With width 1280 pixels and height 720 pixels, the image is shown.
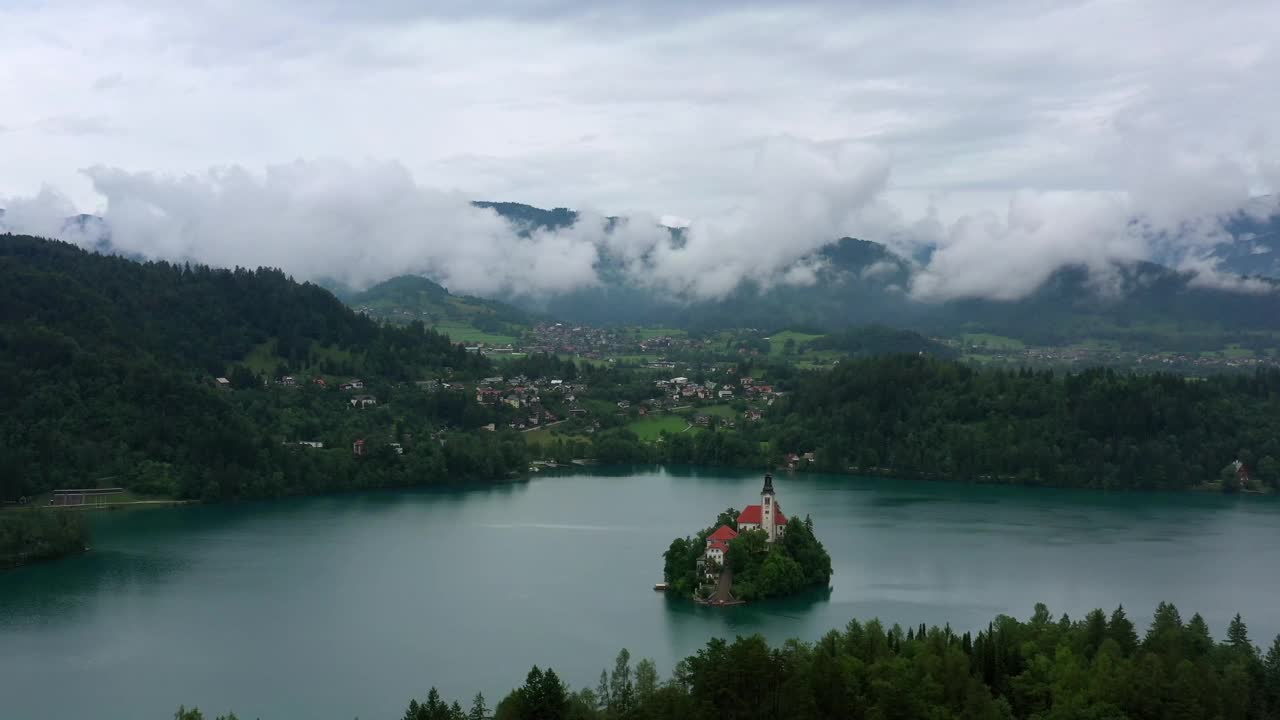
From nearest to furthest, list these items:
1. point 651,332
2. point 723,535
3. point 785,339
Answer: point 723,535 → point 785,339 → point 651,332

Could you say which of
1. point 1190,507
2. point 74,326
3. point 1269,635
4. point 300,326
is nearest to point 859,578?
point 1269,635

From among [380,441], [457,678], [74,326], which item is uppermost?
[74,326]

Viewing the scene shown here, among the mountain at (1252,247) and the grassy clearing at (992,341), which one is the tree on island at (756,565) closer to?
the grassy clearing at (992,341)

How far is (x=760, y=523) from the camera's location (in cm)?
3028

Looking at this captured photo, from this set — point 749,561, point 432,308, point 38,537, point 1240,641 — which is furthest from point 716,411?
point 432,308

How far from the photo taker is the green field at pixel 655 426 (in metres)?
60.7

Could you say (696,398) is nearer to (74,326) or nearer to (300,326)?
(300,326)

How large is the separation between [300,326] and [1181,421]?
39.0 metres

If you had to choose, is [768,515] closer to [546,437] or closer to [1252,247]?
[546,437]

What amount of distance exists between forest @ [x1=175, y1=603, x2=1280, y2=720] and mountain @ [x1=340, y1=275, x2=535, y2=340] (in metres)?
79.4

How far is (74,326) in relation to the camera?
48.9 metres

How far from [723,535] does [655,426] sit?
32890 millimetres

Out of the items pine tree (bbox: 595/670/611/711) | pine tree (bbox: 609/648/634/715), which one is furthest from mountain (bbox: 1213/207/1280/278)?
pine tree (bbox: 595/670/611/711)

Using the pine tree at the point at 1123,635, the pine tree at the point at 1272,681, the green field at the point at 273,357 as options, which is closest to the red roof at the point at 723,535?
the pine tree at the point at 1123,635
